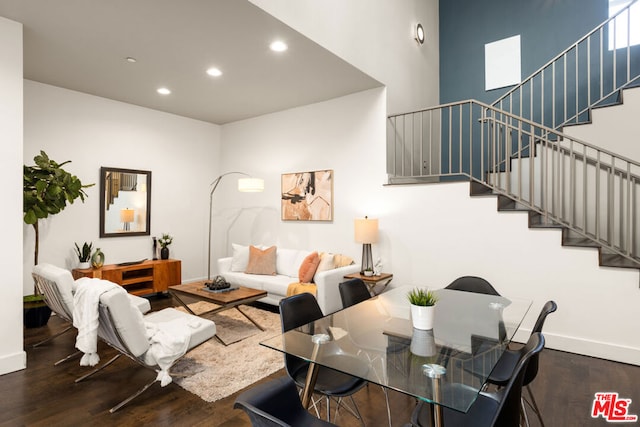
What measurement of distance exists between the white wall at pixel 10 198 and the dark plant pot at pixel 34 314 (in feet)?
3.78

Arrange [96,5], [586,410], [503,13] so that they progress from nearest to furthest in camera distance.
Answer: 1. [586,410]
2. [96,5]
3. [503,13]

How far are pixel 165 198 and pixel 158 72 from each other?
2.43m

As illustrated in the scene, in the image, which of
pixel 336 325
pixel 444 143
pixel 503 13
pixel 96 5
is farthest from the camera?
pixel 444 143

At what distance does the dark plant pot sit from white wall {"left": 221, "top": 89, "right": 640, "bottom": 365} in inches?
123

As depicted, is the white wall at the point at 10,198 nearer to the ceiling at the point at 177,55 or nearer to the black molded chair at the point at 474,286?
the ceiling at the point at 177,55

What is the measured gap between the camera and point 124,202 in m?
5.82

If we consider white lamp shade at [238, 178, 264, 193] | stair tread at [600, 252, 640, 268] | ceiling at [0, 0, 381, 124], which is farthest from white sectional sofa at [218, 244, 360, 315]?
stair tread at [600, 252, 640, 268]

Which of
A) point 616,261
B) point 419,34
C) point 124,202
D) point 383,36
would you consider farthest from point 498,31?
point 124,202

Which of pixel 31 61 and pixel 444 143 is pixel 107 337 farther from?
pixel 444 143

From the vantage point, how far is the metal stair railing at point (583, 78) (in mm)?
5016

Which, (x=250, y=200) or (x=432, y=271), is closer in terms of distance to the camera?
(x=432, y=271)

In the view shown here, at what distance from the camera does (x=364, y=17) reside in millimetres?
4578

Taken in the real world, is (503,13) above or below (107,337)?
above

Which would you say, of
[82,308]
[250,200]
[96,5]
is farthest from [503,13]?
[82,308]
